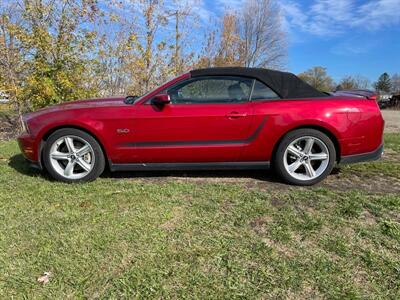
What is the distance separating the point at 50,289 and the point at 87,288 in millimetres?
224

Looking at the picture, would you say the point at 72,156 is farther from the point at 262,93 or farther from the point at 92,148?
the point at 262,93

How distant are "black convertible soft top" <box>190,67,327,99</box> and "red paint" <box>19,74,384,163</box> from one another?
11cm

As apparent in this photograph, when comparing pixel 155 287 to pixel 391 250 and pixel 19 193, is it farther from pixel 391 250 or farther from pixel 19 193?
pixel 19 193

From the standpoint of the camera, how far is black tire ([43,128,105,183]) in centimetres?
374

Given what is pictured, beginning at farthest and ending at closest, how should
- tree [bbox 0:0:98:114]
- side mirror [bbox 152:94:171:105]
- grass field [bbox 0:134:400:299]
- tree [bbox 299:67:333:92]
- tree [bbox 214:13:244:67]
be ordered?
tree [bbox 299:67:333:92]
tree [bbox 214:13:244:67]
tree [bbox 0:0:98:114]
side mirror [bbox 152:94:171:105]
grass field [bbox 0:134:400:299]

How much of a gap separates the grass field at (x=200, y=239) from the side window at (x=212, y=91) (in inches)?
39.4

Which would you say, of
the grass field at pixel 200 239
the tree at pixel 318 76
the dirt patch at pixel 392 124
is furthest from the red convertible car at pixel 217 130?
the tree at pixel 318 76

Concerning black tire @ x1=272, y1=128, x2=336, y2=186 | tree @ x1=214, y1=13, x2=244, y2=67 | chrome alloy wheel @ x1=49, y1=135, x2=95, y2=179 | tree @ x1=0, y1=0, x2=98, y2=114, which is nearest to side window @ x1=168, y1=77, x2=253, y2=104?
black tire @ x1=272, y1=128, x2=336, y2=186

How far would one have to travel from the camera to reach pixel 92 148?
3.75 m

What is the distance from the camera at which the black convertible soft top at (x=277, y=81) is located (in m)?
3.73

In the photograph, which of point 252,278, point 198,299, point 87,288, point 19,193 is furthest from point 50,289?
point 19,193

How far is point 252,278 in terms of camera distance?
2.04 m

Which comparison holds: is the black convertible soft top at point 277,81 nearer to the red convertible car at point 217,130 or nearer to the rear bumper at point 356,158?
the red convertible car at point 217,130

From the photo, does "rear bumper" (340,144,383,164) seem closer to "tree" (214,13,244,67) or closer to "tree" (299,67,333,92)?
"tree" (214,13,244,67)
